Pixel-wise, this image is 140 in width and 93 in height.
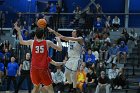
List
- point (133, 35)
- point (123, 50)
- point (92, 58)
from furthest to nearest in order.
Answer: point (133, 35)
point (123, 50)
point (92, 58)

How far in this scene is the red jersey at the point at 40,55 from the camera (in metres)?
12.7

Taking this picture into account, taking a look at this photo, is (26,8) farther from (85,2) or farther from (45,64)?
(45,64)

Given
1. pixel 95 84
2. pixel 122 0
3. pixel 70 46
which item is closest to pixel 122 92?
pixel 95 84

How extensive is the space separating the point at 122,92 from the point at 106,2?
13.7 metres

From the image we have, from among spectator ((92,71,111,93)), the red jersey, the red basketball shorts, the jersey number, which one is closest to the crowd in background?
spectator ((92,71,111,93))

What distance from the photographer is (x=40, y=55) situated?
41.8 ft

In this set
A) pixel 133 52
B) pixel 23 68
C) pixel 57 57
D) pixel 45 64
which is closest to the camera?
pixel 45 64

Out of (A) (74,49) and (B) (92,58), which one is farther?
(B) (92,58)

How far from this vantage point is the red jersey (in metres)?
12.7

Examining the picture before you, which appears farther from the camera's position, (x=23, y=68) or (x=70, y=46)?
(x=23, y=68)

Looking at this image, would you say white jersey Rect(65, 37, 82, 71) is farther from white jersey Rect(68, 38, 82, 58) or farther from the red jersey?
the red jersey

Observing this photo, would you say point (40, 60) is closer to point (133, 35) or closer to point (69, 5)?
point (133, 35)

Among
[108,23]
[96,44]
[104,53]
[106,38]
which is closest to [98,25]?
[108,23]

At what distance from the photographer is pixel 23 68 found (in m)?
21.6
